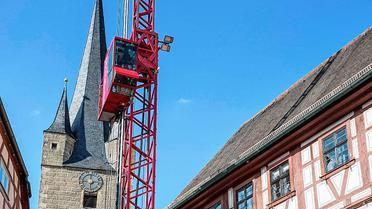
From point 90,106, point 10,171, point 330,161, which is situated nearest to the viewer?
point 330,161

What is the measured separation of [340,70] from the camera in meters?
21.4

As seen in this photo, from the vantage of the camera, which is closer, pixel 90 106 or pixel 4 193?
pixel 4 193

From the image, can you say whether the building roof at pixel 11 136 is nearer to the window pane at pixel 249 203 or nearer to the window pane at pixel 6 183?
the window pane at pixel 6 183

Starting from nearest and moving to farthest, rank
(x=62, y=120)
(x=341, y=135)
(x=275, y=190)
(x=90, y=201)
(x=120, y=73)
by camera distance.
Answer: (x=341, y=135) → (x=275, y=190) → (x=120, y=73) → (x=90, y=201) → (x=62, y=120)

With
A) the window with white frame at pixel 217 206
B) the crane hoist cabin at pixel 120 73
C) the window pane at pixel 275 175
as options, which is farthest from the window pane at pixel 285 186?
the crane hoist cabin at pixel 120 73

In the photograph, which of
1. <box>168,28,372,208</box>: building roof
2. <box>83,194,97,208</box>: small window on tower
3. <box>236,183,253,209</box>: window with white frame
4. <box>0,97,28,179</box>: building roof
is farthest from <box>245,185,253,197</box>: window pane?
<box>83,194,97,208</box>: small window on tower

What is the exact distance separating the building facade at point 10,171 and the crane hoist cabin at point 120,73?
422 inches

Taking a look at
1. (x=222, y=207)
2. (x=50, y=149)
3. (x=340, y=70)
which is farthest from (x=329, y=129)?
(x=50, y=149)

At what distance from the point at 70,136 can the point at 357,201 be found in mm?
49960

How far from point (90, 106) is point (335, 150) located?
51.8m

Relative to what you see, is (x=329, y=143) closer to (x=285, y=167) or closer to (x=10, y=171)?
(x=285, y=167)

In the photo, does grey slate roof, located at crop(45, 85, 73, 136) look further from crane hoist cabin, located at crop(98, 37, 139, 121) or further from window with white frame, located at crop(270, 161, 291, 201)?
window with white frame, located at crop(270, 161, 291, 201)

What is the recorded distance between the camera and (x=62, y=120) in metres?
66.9

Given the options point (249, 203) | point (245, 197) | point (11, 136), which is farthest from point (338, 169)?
point (11, 136)
